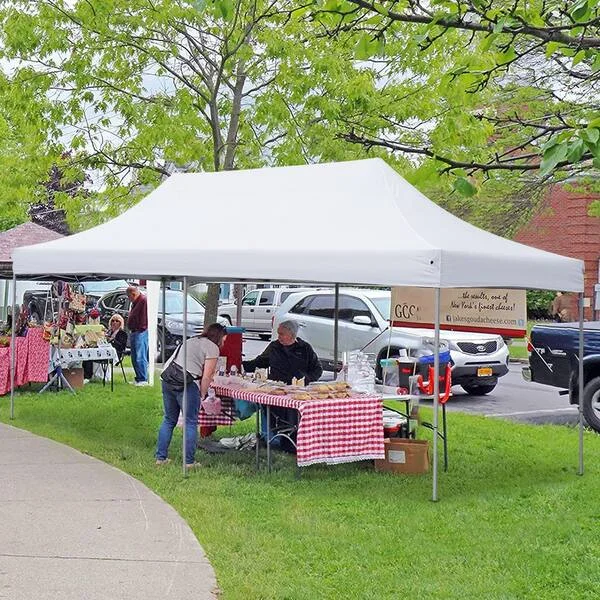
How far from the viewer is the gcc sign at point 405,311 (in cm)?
1034

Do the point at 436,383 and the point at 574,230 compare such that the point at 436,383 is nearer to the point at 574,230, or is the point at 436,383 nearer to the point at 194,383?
the point at 194,383

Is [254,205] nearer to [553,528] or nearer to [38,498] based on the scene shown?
[38,498]

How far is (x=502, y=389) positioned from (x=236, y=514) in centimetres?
1154

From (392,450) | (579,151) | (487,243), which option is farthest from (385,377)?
(579,151)

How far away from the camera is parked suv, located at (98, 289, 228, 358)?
23.0 meters

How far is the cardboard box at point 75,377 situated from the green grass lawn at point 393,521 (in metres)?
4.31

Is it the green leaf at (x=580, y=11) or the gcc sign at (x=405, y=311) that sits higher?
the green leaf at (x=580, y=11)

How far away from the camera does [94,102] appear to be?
1390cm

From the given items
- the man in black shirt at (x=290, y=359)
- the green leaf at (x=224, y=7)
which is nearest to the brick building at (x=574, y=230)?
the man in black shirt at (x=290, y=359)

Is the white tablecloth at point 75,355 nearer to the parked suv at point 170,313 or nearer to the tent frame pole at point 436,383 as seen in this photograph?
the parked suv at point 170,313

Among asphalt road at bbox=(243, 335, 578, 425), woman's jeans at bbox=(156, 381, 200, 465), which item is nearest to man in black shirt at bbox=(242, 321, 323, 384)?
woman's jeans at bbox=(156, 381, 200, 465)

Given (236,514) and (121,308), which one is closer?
(236,514)

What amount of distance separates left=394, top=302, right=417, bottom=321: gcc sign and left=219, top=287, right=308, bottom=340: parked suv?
696 inches

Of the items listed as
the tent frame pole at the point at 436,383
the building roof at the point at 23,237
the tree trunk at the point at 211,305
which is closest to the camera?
the tent frame pole at the point at 436,383
